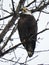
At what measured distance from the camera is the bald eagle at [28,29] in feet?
10.8

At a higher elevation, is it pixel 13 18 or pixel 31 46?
pixel 13 18

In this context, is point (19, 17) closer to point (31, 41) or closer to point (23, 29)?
point (23, 29)

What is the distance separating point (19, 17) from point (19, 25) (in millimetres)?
122

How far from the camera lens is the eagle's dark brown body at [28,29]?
3291 millimetres

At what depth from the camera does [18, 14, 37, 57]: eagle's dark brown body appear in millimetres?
3291

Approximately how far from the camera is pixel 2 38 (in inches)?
133

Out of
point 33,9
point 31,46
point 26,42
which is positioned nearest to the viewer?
point 26,42

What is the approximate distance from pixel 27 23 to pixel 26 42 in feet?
1.20

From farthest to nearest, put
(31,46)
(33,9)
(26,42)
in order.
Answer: (33,9), (31,46), (26,42)

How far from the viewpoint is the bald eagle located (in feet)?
10.8

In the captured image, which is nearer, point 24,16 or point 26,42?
point 26,42

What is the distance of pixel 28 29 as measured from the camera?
3.41 metres

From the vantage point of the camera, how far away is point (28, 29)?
3408mm

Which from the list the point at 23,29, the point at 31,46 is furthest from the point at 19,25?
the point at 31,46
